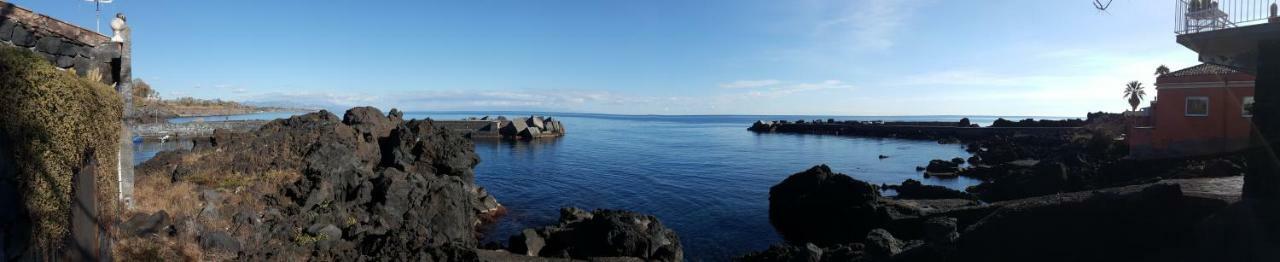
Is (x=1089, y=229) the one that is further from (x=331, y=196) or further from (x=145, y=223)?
(x=145, y=223)

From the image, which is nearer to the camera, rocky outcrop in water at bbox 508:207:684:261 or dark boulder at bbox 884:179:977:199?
rocky outcrop in water at bbox 508:207:684:261

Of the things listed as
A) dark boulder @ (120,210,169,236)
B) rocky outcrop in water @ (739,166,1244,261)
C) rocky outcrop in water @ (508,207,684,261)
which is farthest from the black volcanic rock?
dark boulder @ (120,210,169,236)

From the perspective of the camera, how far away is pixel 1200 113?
20.9 metres

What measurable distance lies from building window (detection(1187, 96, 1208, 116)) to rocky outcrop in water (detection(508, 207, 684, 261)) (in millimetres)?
21588

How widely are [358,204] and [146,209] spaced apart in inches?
152

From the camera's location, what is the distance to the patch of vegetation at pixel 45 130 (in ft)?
15.1

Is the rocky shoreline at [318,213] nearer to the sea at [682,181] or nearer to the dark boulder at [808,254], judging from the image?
the dark boulder at [808,254]

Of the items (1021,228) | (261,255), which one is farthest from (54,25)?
(1021,228)

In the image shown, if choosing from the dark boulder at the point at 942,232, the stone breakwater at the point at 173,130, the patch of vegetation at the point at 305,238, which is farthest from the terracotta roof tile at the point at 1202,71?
the stone breakwater at the point at 173,130

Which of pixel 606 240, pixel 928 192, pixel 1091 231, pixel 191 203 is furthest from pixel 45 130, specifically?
pixel 928 192

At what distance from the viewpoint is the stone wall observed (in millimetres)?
6750

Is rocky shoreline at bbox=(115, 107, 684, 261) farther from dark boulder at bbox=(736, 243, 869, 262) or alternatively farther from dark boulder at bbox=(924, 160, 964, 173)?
dark boulder at bbox=(924, 160, 964, 173)

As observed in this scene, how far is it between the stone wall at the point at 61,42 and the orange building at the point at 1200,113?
104 ft

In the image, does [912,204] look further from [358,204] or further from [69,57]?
[69,57]
